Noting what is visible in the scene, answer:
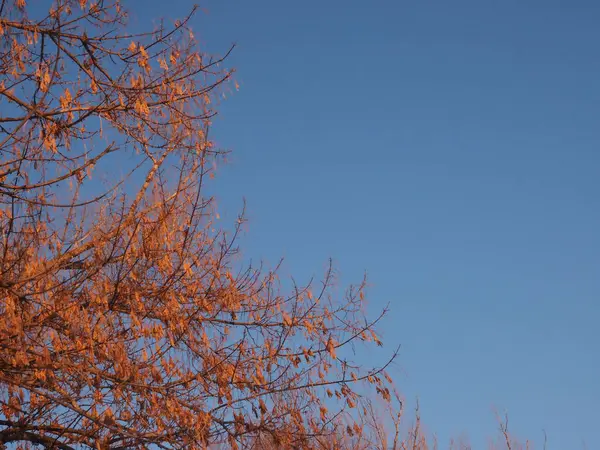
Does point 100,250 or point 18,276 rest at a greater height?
point 100,250

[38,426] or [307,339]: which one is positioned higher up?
[307,339]

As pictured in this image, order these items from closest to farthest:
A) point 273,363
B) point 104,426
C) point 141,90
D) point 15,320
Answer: point 15,320 < point 104,426 < point 141,90 < point 273,363

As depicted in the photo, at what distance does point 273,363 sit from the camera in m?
6.43

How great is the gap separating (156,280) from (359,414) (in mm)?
2073

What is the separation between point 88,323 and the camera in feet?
18.1

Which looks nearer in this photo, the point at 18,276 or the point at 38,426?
the point at 18,276

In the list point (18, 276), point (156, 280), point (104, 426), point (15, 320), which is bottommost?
point (104, 426)

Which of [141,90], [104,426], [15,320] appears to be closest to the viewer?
[15,320]

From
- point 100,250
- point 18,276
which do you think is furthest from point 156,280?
point 18,276

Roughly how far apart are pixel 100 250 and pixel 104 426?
134cm

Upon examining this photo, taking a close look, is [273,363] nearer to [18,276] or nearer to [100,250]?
[100,250]

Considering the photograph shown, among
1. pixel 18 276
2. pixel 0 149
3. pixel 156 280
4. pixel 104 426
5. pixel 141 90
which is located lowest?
A: pixel 104 426

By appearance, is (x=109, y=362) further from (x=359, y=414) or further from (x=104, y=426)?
(x=359, y=414)

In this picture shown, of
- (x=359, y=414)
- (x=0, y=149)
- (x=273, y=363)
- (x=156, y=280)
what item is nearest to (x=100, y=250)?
(x=156, y=280)
